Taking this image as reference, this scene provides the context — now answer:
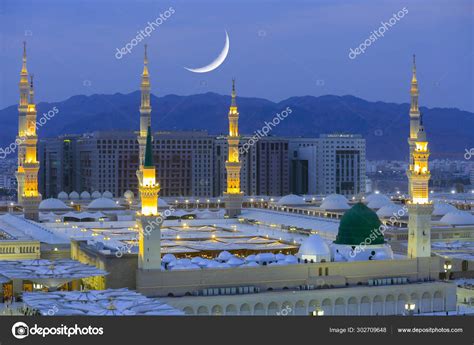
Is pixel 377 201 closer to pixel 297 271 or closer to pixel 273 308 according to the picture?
pixel 297 271

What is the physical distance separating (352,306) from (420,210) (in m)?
3.03

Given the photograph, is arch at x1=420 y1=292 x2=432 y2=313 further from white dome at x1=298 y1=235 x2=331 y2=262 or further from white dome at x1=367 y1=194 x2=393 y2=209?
white dome at x1=367 y1=194 x2=393 y2=209

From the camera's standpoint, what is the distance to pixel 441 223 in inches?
1182

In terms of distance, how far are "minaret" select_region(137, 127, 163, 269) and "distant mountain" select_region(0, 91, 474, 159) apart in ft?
235

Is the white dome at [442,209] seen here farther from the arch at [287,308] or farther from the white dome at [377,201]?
the arch at [287,308]

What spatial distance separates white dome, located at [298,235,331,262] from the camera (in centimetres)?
2080

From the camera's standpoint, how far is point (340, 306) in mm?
19938

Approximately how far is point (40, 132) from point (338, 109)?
102 ft

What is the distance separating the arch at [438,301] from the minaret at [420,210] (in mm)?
1071

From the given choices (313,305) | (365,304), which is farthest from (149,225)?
(365,304)

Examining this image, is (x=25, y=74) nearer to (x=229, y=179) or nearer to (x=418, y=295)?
(x=229, y=179)

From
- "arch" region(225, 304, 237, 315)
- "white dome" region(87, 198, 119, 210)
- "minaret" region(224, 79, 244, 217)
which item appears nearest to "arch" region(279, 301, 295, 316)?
"arch" region(225, 304, 237, 315)
